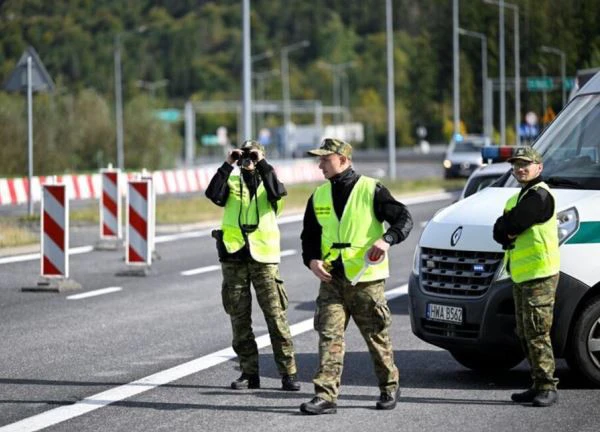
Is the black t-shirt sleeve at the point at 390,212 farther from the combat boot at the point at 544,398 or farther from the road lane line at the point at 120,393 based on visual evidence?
the road lane line at the point at 120,393

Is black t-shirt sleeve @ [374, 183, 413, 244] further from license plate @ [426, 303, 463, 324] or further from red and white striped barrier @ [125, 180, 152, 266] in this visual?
red and white striped barrier @ [125, 180, 152, 266]

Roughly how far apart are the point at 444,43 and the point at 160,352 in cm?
7468

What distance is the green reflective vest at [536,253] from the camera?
10.5 m

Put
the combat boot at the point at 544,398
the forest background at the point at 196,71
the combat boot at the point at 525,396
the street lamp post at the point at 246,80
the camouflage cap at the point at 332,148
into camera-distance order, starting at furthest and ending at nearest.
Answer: the forest background at the point at 196,71 < the street lamp post at the point at 246,80 < the combat boot at the point at 525,396 < the combat boot at the point at 544,398 < the camouflage cap at the point at 332,148

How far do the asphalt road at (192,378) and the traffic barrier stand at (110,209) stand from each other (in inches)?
235

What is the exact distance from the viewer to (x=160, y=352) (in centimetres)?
1337

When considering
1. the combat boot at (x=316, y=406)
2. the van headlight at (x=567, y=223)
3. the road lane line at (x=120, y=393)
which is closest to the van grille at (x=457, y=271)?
the van headlight at (x=567, y=223)

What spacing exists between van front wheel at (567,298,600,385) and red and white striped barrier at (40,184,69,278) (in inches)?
351

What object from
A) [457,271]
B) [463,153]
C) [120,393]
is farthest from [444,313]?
[463,153]

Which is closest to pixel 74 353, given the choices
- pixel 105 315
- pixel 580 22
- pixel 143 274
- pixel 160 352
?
pixel 160 352

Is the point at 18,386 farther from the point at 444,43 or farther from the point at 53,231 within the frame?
the point at 444,43

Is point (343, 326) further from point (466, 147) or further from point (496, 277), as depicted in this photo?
point (466, 147)

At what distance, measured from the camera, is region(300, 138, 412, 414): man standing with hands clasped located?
10109 millimetres

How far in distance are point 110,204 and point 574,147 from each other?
46.0 ft
